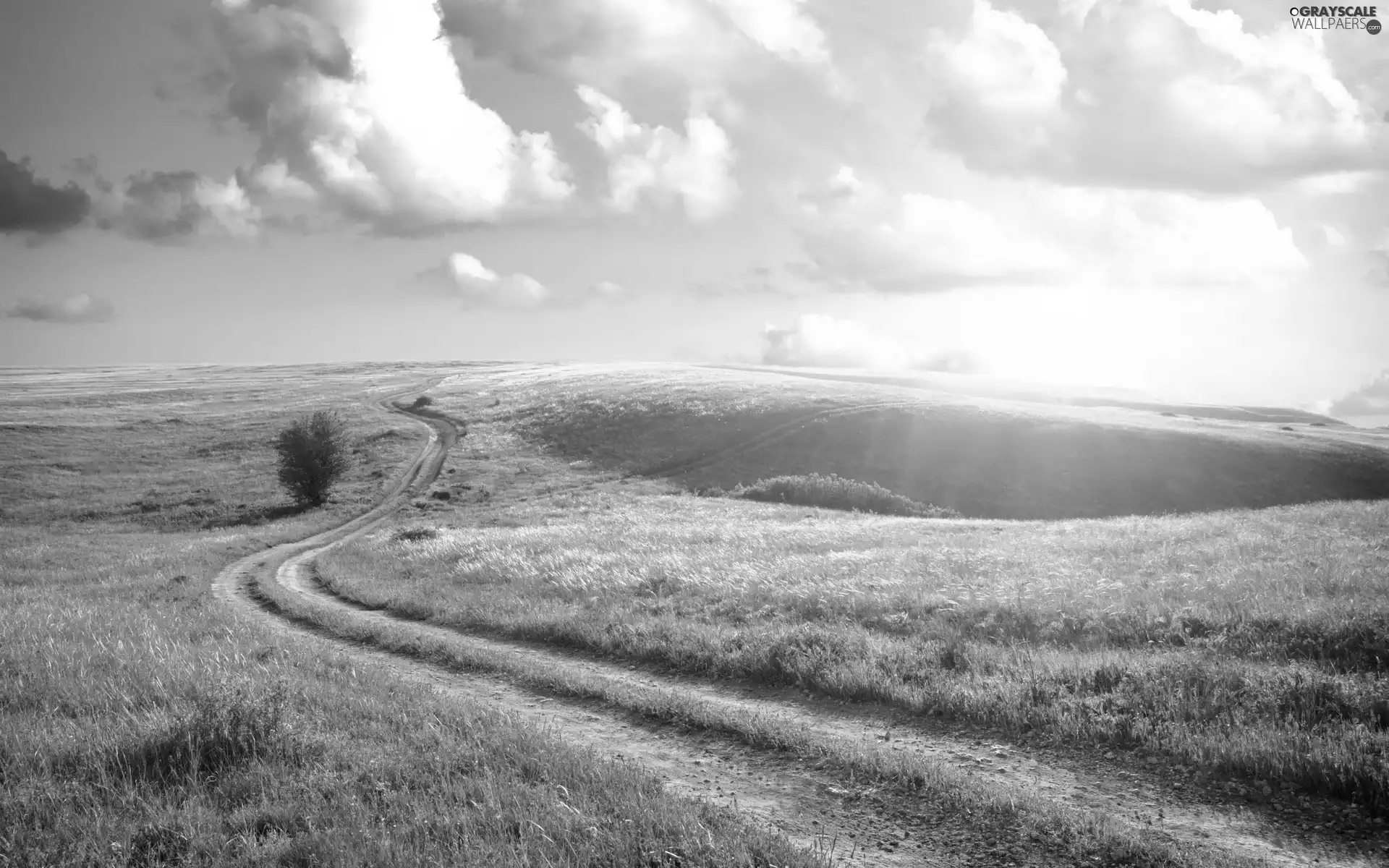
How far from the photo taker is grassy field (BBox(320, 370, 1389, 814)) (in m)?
9.37

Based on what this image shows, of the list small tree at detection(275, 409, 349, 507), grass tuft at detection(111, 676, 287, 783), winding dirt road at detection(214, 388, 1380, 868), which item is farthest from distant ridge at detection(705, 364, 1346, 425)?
grass tuft at detection(111, 676, 287, 783)

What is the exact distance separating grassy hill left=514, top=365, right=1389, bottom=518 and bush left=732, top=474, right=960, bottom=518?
259 cm

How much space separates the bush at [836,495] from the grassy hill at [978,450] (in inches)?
102

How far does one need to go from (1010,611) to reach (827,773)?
26.0 feet

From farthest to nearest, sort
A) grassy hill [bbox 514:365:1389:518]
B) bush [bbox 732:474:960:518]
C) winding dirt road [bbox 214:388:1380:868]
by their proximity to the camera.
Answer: grassy hill [bbox 514:365:1389:518]
bush [bbox 732:474:960:518]
winding dirt road [bbox 214:388:1380:868]

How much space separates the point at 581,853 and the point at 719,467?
4756 centimetres

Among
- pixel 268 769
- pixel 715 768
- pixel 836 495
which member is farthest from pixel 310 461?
pixel 715 768

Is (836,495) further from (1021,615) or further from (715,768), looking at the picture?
(715,768)

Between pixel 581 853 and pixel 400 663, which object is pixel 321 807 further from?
pixel 400 663

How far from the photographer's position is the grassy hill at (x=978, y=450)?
46.3 meters

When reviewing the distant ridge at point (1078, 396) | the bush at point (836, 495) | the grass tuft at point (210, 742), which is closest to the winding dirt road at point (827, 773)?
the grass tuft at point (210, 742)

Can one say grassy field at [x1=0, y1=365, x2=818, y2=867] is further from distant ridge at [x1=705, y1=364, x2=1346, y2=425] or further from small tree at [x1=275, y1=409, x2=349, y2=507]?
distant ridge at [x1=705, y1=364, x2=1346, y2=425]

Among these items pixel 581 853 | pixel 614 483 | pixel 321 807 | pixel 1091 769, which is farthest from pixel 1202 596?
pixel 614 483

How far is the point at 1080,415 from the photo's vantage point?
61.1 metres
